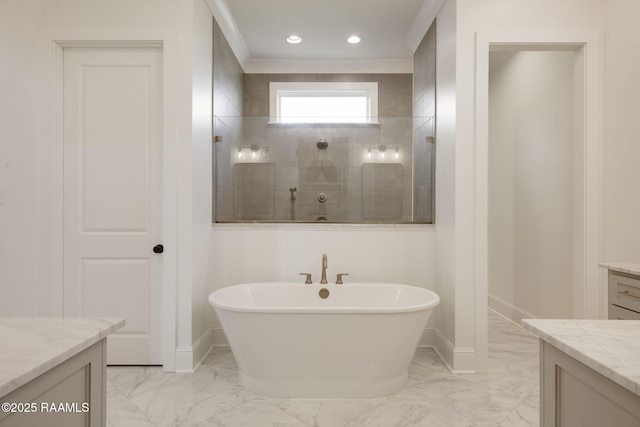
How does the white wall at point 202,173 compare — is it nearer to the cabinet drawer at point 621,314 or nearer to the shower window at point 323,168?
the shower window at point 323,168

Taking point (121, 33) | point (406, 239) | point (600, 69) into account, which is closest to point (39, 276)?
point (121, 33)

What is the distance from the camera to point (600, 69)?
2631mm

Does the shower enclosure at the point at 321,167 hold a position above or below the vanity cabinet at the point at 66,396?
above

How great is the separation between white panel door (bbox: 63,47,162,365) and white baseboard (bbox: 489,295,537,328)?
3222 millimetres

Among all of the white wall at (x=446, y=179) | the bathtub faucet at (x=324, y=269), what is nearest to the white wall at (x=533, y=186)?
the white wall at (x=446, y=179)

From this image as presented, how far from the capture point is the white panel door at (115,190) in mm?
2676

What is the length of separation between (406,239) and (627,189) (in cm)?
149

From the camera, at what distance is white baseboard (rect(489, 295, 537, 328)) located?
368 cm

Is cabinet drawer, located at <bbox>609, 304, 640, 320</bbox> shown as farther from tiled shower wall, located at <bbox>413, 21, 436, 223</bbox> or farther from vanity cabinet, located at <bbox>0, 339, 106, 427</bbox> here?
vanity cabinet, located at <bbox>0, 339, 106, 427</bbox>

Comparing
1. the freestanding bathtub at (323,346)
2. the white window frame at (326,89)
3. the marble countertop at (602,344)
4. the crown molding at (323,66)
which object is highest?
the crown molding at (323,66)

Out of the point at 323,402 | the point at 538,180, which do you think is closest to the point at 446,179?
the point at 538,180

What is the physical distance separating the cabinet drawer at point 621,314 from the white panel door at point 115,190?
2.76 m

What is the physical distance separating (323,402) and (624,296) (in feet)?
5.52

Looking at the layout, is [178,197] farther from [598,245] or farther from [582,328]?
[598,245]
